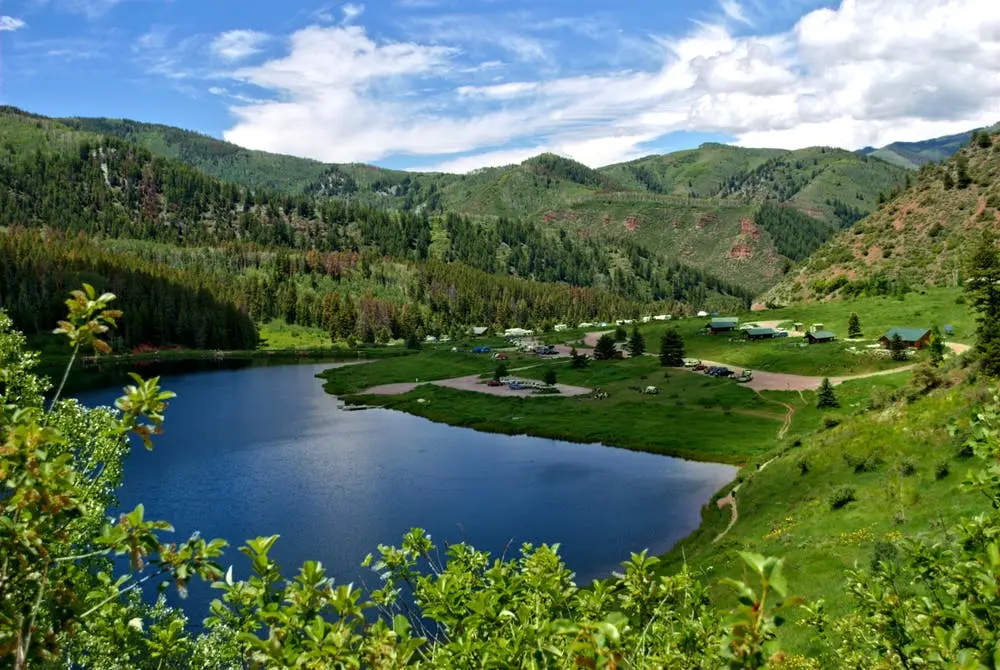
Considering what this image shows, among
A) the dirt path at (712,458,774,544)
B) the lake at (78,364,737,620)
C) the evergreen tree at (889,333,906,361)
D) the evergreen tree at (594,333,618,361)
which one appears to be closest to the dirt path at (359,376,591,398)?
the lake at (78,364,737,620)

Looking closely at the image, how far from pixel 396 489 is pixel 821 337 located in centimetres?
8883

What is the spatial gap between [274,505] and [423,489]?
1523cm

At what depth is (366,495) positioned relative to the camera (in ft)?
217

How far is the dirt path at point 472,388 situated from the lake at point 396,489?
21.6 m

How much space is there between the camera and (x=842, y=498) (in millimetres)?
38375

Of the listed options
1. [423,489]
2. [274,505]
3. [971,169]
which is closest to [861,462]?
[423,489]

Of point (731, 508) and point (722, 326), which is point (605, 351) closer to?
point (722, 326)

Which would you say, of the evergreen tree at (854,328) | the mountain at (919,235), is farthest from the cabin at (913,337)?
the mountain at (919,235)

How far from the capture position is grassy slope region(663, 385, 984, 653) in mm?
29781

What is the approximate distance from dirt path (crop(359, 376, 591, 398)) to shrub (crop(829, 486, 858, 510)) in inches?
2909

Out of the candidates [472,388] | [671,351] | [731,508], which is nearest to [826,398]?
[731,508]

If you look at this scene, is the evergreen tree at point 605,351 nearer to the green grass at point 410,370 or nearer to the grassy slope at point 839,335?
the grassy slope at point 839,335

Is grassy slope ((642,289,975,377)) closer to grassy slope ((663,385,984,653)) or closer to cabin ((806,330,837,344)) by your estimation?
cabin ((806,330,837,344))

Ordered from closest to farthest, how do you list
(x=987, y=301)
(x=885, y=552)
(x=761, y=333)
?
(x=885, y=552), (x=987, y=301), (x=761, y=333)
